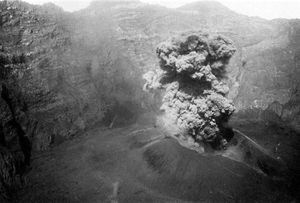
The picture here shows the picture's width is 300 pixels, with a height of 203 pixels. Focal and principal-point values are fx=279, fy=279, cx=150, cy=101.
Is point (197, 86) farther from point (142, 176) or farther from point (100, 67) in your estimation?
point (100, 67)

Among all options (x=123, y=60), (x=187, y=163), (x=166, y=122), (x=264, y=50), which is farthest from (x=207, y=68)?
(x=264, y=50)

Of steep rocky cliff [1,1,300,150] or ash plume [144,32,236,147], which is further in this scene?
steep rocky cliff [1,1,300,150]

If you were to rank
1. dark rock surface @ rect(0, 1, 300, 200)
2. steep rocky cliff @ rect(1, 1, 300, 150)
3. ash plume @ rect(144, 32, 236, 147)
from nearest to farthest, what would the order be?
ash plume @ rect(144, 32, 236, 147) < dark rock surface @ rect(0, 1, 300, 200) < steep rocky cliff @ rect(1, 1, 300, 150)

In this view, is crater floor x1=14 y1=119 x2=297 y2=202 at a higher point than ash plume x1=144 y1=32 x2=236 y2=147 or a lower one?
lower

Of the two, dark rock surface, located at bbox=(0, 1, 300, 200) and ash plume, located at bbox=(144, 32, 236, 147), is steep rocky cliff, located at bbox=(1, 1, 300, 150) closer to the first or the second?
dark rock surface, located at bbox=(0, 1, 300, 200)

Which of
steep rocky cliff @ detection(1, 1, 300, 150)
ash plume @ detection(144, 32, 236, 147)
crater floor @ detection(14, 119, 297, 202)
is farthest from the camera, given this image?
steep rocky cliff @ detection(1, 1, 300, 150)

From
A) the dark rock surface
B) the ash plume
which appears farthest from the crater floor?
the dark rock surface

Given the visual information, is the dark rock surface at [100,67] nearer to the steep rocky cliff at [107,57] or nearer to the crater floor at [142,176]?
the steep rocky cliff at [107,57]

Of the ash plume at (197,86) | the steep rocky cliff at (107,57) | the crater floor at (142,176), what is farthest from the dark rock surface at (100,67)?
the ash plume at (197,86)
